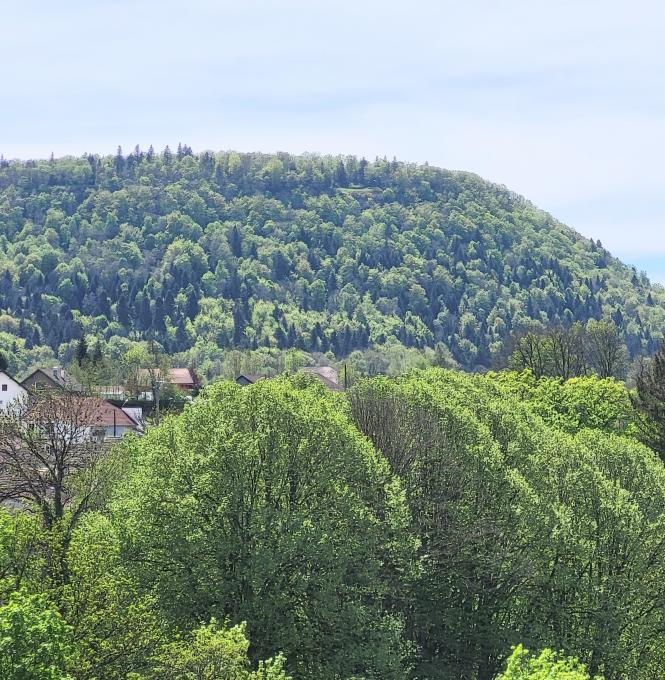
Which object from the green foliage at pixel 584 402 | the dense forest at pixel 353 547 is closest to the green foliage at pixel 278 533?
the dense forest at pixel 353 547

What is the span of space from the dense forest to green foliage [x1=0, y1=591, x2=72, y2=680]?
4429 millimetres

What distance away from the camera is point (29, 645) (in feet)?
71.6

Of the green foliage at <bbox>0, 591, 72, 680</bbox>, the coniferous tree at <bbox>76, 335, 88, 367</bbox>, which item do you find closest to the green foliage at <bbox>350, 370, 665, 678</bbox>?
the green foliage at <bbox>0, 591, 72, 680</bbox>

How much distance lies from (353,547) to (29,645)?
690 inches

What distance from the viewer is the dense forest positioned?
100 feet

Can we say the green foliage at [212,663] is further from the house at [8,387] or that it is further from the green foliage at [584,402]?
the house at [8,387]

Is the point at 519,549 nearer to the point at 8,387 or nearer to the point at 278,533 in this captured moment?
the point at 278,533

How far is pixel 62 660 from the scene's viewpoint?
2239 centimetres

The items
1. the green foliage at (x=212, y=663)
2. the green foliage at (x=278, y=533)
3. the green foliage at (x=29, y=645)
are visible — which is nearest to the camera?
the green foliage at (x=29, y=645)

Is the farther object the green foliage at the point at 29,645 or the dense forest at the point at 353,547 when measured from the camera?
the dense forest at the point at 353,547

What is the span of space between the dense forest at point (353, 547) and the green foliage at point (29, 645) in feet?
14.5

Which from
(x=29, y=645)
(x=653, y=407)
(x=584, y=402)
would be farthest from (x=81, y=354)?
(x=29, y=645)

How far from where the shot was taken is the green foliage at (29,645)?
70.3ft

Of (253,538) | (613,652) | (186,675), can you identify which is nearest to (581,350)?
(613,652)
